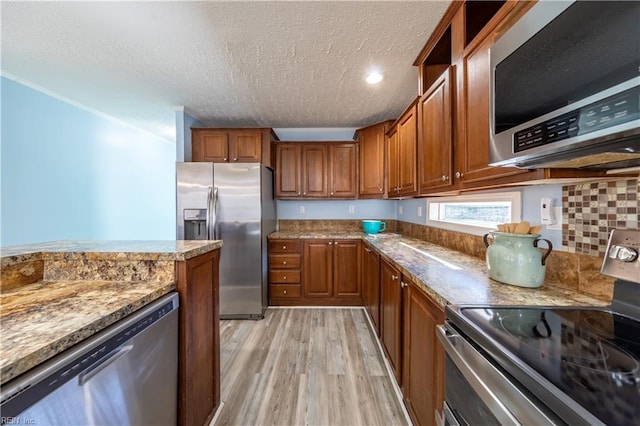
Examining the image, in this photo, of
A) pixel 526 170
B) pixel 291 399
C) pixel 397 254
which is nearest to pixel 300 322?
pixel 291 399

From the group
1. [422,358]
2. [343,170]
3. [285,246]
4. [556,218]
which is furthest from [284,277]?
[556,218]

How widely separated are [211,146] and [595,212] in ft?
11.5

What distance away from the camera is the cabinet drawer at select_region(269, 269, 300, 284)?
3113mm

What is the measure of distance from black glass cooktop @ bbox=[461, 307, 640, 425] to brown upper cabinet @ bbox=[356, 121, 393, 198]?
7.61 feet

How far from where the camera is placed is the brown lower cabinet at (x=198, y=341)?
1.14m

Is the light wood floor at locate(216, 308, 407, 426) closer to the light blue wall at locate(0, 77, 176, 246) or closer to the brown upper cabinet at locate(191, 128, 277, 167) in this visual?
the brown upper cabinet at locate(191, 128, 277, 167)

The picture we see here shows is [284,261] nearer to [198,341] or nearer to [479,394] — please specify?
[198,341]

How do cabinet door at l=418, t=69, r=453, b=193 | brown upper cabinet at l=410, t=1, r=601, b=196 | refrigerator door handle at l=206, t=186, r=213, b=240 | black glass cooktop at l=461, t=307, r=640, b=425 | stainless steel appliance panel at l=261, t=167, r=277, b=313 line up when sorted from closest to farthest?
black glass cooktop at l=461, t=307, r=640, b=425 → brown upper cabinet at l=410, t=1, r=601, b=196 → cabinet door at l=418, t=69, r=453, b=193 → refrigerator door handle at l=206, t=186, r=213, b=240 → stainless steel appliance panel at l=261, t=167, r=277, b=313

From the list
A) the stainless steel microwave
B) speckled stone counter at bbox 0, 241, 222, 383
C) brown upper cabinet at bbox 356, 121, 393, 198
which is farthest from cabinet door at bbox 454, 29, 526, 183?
brown upper cabinet at bbox 356, 121, 393, 198

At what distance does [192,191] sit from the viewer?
9.09ft

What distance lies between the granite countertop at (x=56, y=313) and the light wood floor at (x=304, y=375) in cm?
107

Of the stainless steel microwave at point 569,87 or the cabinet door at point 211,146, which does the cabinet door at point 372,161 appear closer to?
the cabinet door at point 211,146

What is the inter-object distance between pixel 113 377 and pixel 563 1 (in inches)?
69.0

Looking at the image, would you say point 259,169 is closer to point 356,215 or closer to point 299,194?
point 299,194
